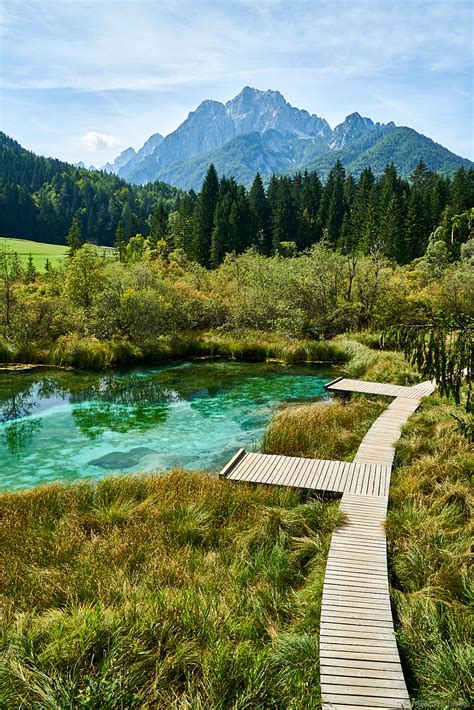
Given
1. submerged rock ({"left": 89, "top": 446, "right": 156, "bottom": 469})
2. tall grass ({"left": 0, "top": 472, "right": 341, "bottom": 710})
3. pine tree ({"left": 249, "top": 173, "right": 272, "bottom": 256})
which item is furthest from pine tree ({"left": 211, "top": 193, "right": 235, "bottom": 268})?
tall grass ({"left": 0, "top": 472, "right": 341, "bottom": 710})

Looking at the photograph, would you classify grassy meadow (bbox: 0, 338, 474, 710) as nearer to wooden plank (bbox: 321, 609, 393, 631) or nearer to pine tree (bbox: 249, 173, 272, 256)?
wooden plank (bbox: 321, 609, 393, 631)

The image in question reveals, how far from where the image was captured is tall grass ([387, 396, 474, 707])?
14.9 feet

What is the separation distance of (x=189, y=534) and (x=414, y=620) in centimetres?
359

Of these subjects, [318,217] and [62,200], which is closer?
[318,217]

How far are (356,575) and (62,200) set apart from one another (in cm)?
12823

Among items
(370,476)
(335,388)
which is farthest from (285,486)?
(335,388)

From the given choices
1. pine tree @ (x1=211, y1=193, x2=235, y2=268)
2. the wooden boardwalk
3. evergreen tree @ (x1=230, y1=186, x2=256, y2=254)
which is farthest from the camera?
evergreen tree @ (x1=230, y1=186, x2=256, y2=254)

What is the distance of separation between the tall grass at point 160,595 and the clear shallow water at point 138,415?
3039 millimetres

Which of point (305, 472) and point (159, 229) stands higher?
point (159, 229)

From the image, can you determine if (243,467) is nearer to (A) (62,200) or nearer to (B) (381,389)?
(B) (381,389)

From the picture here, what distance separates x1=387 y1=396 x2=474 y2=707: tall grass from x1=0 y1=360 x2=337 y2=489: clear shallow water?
15.8 feet

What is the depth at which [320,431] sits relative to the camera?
40.8 ft

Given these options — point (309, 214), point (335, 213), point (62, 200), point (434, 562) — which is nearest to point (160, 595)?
point (434, 562)

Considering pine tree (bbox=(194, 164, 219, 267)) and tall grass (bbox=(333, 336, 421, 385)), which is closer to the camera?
tall grass (bbox=(333, 336, 421, 385))
